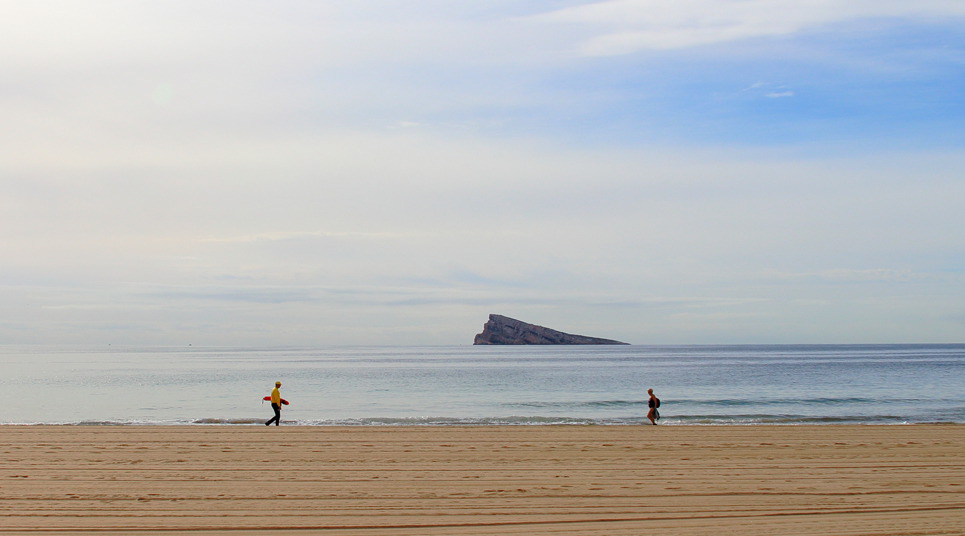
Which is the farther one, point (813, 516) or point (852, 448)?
point (852, 448)

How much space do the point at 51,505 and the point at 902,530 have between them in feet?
37.2

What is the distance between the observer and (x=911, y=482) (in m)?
10.6

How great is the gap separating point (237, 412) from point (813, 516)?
23.7 m

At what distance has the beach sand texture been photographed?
8281 millimetres

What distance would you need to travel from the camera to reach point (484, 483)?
35.0 feet

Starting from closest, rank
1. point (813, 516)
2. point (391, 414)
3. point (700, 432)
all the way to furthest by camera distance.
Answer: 1. point (813, 516)
2. point (700, 432)
3. point (391, 414)

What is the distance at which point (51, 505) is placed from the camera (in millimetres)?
9148

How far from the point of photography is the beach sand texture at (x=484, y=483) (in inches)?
326

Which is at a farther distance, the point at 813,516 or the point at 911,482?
the point at 911,482

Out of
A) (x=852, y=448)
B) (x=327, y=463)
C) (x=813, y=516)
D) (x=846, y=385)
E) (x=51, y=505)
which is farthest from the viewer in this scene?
(x=846, y=385)

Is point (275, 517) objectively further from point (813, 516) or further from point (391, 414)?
point (391, 414)

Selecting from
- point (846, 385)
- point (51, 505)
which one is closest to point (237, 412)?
point (51, 505)

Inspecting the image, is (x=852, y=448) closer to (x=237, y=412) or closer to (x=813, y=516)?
(x=813, y=516)

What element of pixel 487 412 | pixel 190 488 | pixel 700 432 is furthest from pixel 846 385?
pixel 190 488
